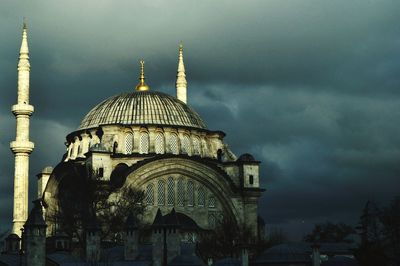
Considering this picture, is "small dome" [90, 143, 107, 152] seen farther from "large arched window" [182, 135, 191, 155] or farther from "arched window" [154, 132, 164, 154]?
"large arched window" [182, 135, 191, 155]

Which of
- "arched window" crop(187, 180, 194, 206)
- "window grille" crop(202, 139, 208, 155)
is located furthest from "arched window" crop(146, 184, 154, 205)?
"window grille" crop(202, 139, 208, 155)

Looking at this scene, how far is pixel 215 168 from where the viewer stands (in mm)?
60125

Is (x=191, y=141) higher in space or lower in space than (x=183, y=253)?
higher

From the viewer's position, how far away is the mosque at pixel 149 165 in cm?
5738

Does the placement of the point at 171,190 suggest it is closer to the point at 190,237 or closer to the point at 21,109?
the point at 190,237

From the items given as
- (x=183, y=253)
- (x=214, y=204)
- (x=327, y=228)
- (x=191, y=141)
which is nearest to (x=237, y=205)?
(x=214, y=204)

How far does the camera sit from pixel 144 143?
61250mm

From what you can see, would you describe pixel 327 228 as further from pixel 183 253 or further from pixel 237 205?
pixel 183 253

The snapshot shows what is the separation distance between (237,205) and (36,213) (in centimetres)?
2362

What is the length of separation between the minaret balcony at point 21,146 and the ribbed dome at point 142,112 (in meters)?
4.90

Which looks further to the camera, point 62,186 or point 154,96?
point 154,96

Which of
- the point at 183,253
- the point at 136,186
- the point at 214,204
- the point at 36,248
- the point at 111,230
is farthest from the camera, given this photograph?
the point at 214,204

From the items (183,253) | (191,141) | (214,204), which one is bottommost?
(183,253)

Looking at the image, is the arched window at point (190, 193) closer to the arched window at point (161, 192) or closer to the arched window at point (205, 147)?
the arched window at point (161, 192)
